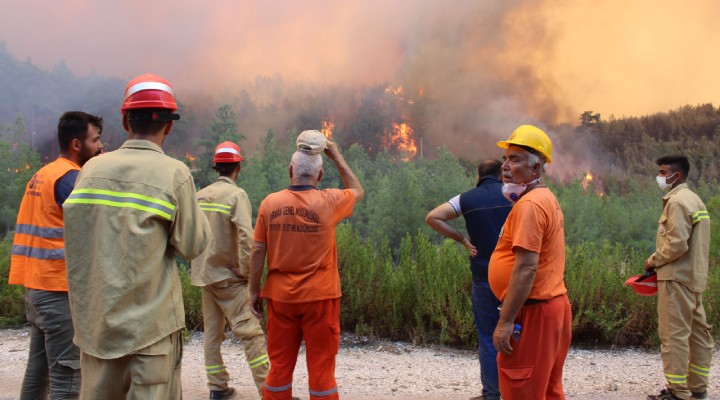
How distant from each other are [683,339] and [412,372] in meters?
2.11

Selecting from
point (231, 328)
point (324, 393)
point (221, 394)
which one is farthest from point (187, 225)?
point (221, 394)

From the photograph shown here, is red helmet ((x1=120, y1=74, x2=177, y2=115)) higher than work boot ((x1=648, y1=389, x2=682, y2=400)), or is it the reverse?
red helmet ((x1=120, y1=74, x2=177, y2=115))

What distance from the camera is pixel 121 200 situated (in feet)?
6.89

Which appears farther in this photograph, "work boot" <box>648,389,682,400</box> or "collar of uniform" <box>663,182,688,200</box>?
"collar of uniform" <box>663,182,688,200</box>

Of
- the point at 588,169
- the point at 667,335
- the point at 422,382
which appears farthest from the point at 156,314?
the point at 588,169

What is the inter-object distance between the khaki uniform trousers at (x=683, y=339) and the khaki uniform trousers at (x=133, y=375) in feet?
11.8

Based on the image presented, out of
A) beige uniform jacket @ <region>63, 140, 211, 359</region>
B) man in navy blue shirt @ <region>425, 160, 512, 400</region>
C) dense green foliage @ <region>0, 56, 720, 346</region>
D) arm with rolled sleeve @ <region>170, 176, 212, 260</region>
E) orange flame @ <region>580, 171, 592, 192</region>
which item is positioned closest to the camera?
beige uniform jacket @ <region>63, 140, 211, 359</region>

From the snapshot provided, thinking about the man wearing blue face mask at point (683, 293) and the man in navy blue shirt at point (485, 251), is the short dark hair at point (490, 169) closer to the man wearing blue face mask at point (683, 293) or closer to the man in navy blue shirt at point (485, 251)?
the man in navy blue shirt at point (485, 251)

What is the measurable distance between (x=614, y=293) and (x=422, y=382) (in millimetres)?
2551

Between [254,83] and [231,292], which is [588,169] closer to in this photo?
[254,83]

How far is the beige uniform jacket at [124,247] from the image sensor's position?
2.06 meters

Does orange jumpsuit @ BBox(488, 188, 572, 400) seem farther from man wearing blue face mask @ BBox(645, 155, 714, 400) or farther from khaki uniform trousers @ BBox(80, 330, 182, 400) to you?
man wearing blue face mask @ BBox(645, 155, 714, 400)

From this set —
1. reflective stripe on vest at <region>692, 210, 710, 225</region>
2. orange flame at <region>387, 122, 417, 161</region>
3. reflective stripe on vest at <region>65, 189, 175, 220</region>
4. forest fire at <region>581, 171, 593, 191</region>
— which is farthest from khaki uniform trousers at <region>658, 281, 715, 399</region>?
orange flame at <region>387, 122, 417, 161</region>

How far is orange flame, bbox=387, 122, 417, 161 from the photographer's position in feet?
60.9
